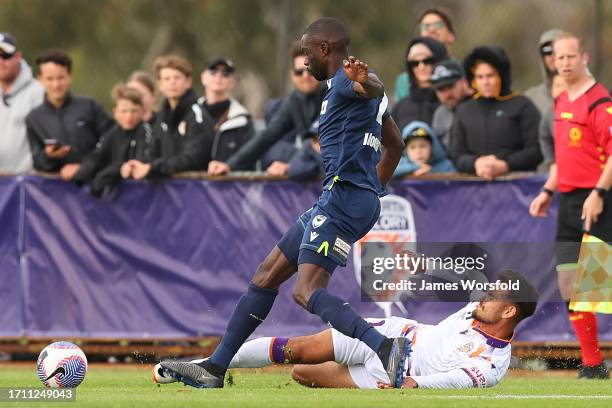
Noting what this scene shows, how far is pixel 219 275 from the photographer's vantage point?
12.8 m

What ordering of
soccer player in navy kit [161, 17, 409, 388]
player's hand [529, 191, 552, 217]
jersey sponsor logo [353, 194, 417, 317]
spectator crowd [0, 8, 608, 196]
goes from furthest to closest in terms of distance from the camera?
spectator crowd [0, 8, 608, 196], jersey sponsor logo [353, 194, 417, 317], player's hand [529, 191, 552, 217], soccer player in navy kit [161, 17, 409, 388]

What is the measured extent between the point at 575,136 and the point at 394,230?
1945 millimetres

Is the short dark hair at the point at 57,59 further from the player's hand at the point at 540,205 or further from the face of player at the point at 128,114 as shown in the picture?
the player's hand at the point at 540,205

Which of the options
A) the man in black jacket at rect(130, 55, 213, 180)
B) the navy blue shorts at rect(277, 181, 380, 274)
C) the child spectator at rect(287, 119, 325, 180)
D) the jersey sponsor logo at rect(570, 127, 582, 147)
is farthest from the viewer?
the man in black jacket at rect(130, 55, 213, 180)

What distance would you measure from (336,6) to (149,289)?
17803 mm

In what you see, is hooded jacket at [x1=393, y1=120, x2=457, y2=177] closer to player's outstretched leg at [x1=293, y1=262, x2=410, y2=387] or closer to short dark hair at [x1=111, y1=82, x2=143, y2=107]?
short dark hair at [x1=111, y1=82, x2=143, y2=107]

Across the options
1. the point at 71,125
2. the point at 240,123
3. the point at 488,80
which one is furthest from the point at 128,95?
the point at 488,80

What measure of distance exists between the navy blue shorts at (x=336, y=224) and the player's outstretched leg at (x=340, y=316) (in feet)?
0.08

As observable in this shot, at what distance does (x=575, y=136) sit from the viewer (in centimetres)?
1124

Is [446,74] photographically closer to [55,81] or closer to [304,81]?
[304,81]

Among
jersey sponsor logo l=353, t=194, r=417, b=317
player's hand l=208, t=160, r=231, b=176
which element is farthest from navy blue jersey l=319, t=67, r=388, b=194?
player's hand l=208, t=160, r=231, b=176

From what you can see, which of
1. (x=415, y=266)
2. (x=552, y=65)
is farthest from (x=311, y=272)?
(x=552, y=65)

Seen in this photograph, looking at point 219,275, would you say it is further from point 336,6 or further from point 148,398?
point 336,6

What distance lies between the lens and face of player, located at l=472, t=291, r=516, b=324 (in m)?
9.23
